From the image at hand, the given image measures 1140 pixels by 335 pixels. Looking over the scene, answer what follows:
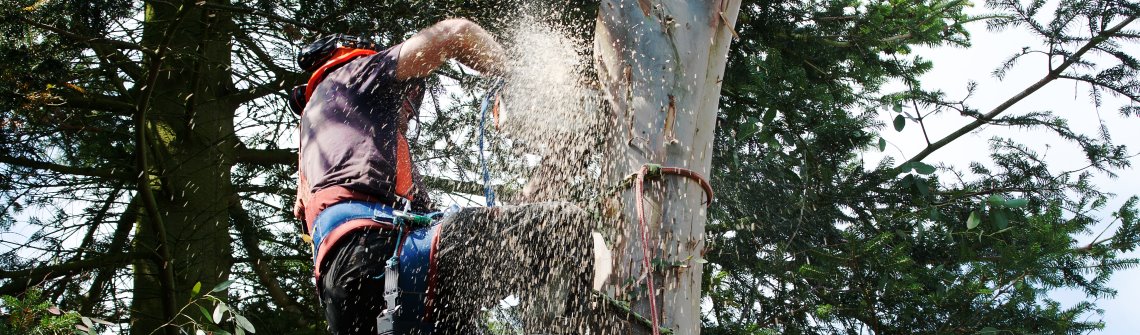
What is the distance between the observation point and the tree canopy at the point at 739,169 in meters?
4.88

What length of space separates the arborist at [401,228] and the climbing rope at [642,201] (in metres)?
0.20

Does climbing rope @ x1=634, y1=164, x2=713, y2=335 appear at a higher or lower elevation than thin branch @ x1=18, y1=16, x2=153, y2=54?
lower

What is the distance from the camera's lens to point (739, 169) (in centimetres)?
545

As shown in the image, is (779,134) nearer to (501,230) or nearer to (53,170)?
(501,230)

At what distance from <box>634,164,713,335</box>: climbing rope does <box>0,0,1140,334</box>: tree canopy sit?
1.93 m

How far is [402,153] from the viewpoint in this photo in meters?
3.21

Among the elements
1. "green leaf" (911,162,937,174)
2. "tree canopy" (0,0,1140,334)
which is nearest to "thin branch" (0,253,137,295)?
"tree canopy" (0,0,1140,334)

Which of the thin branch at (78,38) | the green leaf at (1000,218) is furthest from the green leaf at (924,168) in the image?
the thin branch at (78,38)

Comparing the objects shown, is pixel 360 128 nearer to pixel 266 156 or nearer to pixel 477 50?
pixel 477 50

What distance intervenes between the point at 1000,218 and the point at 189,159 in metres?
4.69

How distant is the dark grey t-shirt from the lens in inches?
121

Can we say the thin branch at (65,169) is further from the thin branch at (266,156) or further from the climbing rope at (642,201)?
the climbing rope at (642,201)

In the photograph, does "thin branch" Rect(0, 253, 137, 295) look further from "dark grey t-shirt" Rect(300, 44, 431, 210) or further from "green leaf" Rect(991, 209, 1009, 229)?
"green leaf" Rect(991, 209, 1009, 229)

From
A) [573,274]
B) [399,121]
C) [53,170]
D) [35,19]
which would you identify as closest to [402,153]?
[399,121]
